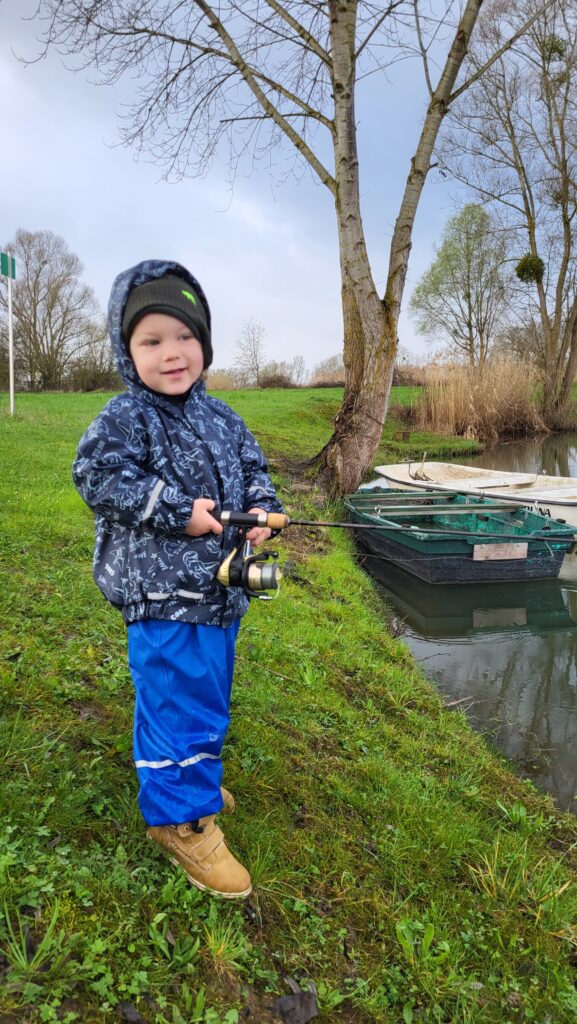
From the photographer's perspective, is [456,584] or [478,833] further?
[456,584]

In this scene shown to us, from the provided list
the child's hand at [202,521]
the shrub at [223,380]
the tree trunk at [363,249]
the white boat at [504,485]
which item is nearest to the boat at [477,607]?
the white boat at [504,485]

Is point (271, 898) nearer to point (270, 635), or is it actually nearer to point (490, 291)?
point (270, 635)

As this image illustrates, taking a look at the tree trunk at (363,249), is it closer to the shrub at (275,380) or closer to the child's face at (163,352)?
the child's face at (163,352)

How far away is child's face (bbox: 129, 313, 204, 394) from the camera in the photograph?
6.51 feet

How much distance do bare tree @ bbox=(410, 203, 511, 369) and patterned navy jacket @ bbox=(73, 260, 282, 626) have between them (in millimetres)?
30578

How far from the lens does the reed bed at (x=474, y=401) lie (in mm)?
19875

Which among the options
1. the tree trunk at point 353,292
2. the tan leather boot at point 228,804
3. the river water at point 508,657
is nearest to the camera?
the tan leather boot at point 228,804

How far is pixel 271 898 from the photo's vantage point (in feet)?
7.25

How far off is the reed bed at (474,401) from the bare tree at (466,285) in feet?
34.1

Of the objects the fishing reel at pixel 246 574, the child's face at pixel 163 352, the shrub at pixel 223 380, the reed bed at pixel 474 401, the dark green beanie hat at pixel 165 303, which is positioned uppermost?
the shrub at pixel 223 380

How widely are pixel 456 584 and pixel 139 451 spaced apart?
6.35 meters

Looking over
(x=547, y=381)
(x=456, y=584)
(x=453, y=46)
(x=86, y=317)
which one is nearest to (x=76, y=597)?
(x=456, y=584)

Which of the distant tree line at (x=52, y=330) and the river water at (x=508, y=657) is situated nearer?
the river water at (x=508, y=657)

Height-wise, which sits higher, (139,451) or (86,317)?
(86,317)
